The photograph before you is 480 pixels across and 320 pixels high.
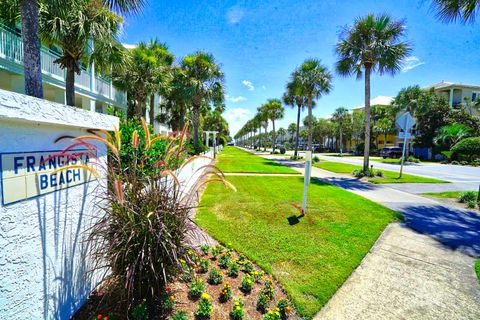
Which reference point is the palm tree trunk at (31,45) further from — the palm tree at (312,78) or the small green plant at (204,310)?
the palm tree at (312,78)

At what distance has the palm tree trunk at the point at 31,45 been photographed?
462 centimetres

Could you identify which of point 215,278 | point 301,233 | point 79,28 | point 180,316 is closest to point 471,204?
point 301,233

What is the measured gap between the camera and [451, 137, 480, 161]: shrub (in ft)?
84.7

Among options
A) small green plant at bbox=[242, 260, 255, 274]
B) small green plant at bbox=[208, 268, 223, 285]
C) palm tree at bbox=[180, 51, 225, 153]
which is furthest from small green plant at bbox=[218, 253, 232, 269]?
palm tree at bbox=[180, 51, 225, 153]

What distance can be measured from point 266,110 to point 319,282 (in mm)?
42211

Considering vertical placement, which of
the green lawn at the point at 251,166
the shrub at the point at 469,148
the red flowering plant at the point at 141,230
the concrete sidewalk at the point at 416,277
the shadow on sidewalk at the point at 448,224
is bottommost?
the concrete sidewalk at the point at 416,277

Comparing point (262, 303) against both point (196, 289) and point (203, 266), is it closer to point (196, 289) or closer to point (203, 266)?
point (196, 289)

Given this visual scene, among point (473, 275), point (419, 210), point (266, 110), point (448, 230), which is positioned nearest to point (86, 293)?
point (473, 275)

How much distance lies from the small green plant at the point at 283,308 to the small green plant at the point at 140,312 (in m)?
1.50

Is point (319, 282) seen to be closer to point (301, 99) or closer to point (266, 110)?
point (301, 99)

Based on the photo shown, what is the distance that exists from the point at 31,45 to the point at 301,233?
7152 millimetres

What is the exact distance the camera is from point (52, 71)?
13.2 metres

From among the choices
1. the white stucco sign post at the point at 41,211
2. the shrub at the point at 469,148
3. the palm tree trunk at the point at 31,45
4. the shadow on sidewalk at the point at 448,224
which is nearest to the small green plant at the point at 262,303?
the white stucco sign post at the point at 41,211

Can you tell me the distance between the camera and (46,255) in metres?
2.05
